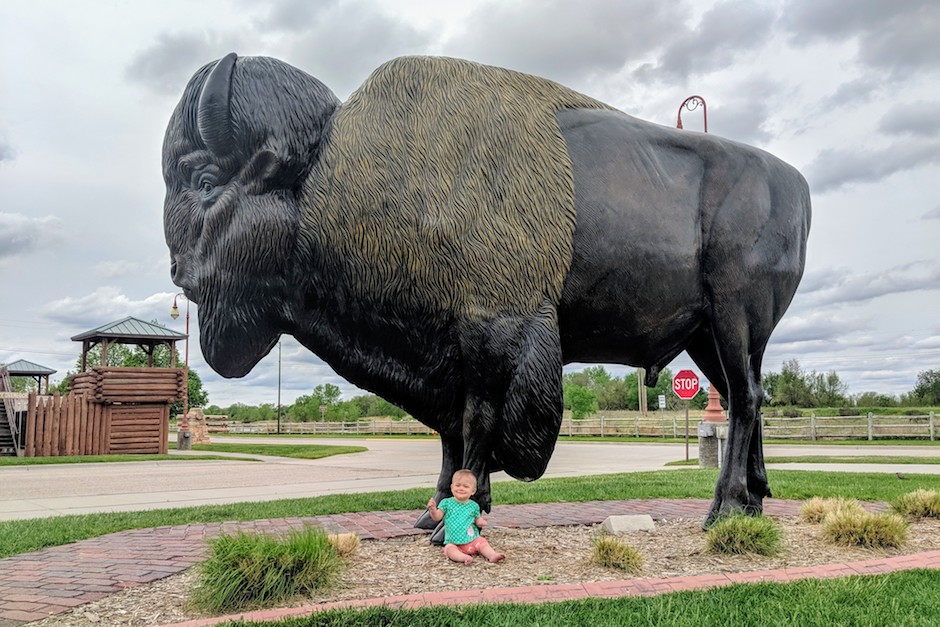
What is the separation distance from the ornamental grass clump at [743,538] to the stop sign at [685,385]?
12.7 metres

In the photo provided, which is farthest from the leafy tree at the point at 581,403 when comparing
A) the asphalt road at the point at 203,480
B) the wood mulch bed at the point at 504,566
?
the wood mulch bed at the point at 504,566

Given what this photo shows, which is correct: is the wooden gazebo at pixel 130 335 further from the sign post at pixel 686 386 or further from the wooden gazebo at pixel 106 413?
the sign post at pixel 686 386

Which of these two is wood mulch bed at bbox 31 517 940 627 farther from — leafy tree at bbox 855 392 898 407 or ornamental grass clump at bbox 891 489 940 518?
leafy tree at bbox 855 392 898 407

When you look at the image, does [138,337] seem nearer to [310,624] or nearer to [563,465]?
[563,465]

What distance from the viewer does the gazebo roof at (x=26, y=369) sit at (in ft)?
123

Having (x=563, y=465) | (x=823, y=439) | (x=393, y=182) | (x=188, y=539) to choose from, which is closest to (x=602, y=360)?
(x=393, y=182)

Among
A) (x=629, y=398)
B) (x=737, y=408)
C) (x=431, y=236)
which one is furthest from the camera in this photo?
(x=629, y=398)

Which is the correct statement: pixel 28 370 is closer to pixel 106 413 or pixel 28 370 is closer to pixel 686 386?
pixel 106 413

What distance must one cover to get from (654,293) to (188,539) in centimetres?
384

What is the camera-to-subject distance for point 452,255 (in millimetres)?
3385

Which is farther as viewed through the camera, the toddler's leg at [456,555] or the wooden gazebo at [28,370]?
the wooden gazebo at [28,370]

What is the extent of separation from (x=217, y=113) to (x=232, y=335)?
1.07 metres

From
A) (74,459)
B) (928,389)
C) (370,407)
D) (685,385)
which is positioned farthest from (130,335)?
(370,407)

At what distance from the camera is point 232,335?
3.48 m
